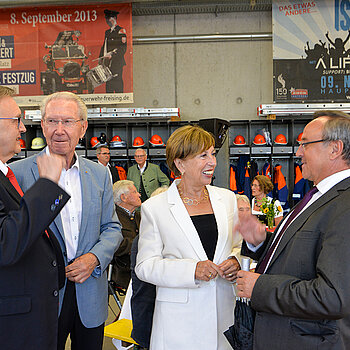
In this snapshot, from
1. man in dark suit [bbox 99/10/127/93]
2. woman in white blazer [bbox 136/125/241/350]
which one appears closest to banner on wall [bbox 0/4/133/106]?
man in dark suit [bbox 99/10/127/93]

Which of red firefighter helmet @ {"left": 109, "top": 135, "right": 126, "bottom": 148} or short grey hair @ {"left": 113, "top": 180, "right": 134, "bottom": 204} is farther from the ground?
red firefighter helmet @ {"left": 109, "top": 135, "right": 126, "bottom": 148}

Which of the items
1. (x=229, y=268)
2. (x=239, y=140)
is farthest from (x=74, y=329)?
(x=239, y=140)

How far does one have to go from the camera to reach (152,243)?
215cm

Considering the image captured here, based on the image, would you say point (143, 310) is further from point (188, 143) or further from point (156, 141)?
point (156, 141)

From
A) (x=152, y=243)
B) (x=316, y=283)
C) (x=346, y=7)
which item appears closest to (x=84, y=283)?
(x=152, y=243)

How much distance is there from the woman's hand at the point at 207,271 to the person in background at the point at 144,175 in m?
6.21

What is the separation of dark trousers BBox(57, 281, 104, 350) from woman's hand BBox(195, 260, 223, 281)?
2.14 feet

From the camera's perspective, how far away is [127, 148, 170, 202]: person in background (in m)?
8.16

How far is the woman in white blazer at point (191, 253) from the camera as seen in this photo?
6.72 feet

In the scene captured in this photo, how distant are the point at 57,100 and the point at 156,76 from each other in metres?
7.48

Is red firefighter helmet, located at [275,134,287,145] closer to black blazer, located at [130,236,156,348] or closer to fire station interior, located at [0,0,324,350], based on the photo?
fire station interior, located at [0,0,324,350]

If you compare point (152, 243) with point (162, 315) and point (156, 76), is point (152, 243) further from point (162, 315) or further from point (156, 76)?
point (156, 76)

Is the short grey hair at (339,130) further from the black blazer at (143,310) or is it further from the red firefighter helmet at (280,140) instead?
the red firefighter helmet at (280,140)

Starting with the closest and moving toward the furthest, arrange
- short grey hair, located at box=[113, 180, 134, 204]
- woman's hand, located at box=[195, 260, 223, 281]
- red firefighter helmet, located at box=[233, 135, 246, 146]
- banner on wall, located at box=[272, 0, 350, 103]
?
woman's hand, located at box=[195, 260, 223, 281] → short grey hair, located at box=[113, 180, 134, 204] → banner on wall, located at box=[272, 0, 350, 103] → red firefighter helmet, located at box=[233, 135, 246, 146]
